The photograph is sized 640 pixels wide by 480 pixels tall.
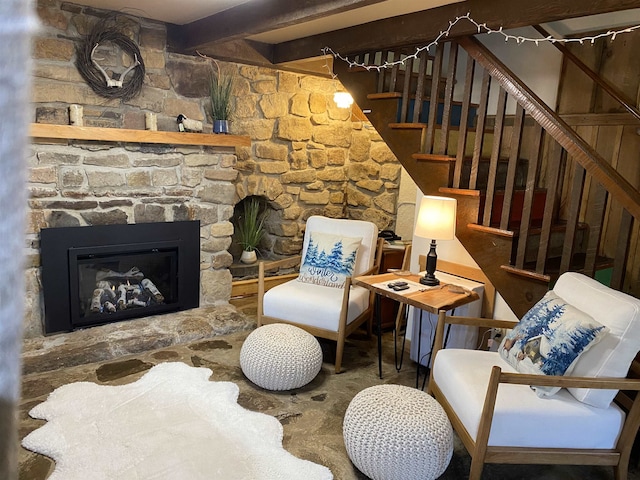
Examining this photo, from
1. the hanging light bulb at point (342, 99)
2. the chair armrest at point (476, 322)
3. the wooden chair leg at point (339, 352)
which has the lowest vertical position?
the wooden chair leg at point (339, 352)

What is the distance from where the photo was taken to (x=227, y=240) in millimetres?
4195

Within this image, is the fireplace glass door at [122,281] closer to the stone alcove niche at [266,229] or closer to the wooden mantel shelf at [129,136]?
the wooden mantel shelf at [129,136]

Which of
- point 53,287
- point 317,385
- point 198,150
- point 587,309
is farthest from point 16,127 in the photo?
point 198,150

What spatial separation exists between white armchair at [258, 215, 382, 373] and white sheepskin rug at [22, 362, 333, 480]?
0.66 metres

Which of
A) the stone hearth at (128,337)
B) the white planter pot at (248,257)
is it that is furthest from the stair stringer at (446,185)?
the white planter pot at (248,257)

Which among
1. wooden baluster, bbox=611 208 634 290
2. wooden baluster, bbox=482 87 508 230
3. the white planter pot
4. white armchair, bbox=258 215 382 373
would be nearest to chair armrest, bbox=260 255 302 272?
white armchair, bbox=258 215 382 373

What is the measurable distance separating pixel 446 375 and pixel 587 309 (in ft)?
2.34

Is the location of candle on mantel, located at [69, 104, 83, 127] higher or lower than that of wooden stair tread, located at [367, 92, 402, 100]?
lower

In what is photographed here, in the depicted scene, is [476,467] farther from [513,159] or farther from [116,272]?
[116,272]

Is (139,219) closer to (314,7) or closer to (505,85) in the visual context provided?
(314,7)

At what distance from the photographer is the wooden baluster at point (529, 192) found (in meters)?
2.48

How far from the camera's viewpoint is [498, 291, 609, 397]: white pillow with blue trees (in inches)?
78.2

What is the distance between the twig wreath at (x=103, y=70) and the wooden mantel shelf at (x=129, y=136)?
1.06 feet

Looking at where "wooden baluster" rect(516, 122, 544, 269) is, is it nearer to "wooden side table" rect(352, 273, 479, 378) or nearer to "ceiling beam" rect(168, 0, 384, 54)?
"wooden side table" rect(352, 273, 479, 378)
